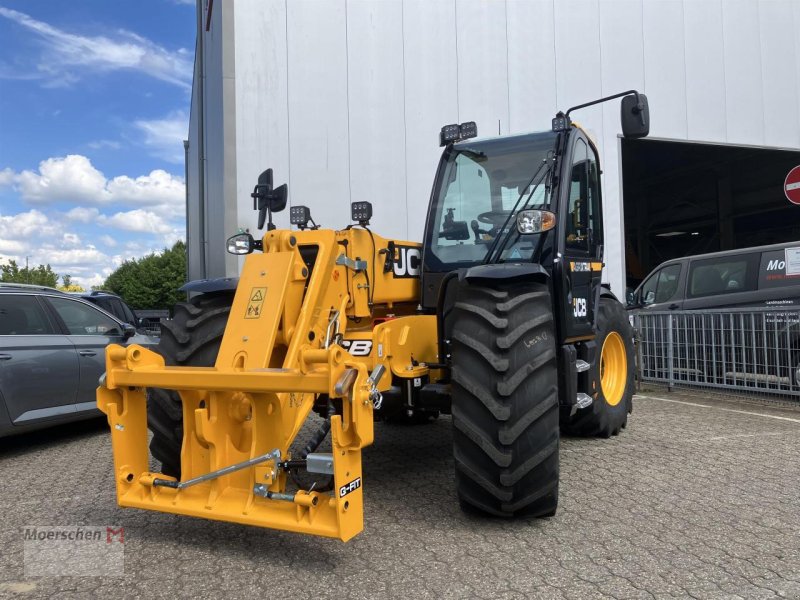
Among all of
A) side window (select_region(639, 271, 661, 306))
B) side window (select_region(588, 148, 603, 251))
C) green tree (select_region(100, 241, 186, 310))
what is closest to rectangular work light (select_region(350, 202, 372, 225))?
side window (select_region(588, 148, 603, 251))

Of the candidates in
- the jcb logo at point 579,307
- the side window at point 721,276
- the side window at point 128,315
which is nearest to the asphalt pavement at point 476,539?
the jcb logo at point 579,307

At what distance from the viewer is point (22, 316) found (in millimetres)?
6102

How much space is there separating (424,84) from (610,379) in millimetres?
6732

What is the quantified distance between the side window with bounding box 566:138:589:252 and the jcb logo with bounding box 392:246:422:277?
3.89 ft

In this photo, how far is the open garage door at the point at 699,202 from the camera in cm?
1837

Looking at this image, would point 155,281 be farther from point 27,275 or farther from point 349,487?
point 349,487

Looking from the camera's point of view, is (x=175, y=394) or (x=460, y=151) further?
(x=460, y=151)

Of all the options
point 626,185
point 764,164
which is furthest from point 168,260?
point 764,164

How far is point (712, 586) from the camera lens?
2863mm

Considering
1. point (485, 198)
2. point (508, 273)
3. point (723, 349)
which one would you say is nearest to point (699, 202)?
Answer: point (723, 349)

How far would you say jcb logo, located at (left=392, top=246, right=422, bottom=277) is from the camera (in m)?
4.76

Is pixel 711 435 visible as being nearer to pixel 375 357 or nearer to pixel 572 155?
pixel 572 155

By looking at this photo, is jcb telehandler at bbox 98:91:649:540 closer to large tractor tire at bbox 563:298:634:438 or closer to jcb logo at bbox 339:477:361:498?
jcb logo at bbox 339:477:361:498

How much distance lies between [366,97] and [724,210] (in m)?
17.0
